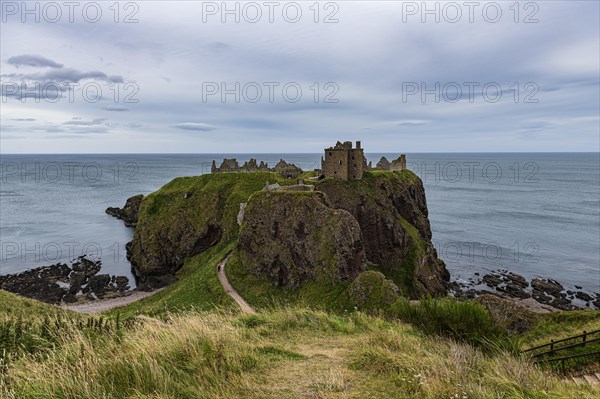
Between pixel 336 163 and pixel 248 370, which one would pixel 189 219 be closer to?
pixel 336 163

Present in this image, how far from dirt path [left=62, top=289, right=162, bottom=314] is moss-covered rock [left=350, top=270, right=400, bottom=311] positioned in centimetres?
3585

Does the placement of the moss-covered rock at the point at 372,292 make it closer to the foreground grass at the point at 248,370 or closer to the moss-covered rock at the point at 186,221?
the foreground grass at the point at 248,370

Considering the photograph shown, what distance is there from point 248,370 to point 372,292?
30.6 m

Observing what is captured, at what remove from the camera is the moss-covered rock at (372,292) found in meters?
36.0

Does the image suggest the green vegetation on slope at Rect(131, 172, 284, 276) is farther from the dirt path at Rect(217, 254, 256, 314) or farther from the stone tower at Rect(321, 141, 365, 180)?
the stone tower at Rect(321, 141, 365, 180)

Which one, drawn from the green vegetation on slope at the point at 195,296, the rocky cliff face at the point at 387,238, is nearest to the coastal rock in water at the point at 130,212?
the green vegetation on slope at the point at 195,296

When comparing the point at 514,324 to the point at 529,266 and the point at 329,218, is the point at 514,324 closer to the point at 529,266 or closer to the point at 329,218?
the point at 329,218

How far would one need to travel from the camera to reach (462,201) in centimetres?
15150

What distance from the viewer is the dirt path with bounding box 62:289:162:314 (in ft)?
172

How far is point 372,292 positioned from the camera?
123 feet

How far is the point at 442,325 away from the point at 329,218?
32.3m

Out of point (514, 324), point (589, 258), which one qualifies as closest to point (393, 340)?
point (514, 324)

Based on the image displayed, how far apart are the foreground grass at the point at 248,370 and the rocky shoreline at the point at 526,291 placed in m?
54.1

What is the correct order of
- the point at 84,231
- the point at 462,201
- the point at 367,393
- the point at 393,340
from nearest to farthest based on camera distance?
the point at 367,393 → the point at 393,340 → the point at 84,231 → the point at 462,201
